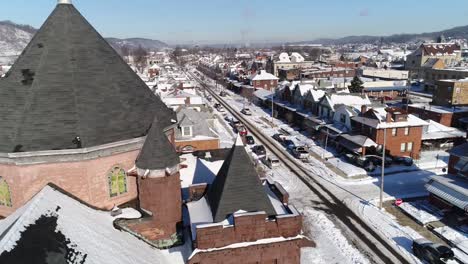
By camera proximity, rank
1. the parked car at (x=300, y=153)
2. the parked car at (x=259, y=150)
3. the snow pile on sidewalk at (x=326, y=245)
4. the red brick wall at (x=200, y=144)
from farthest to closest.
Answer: the parked car at (x=259, y=150)
the parked car at (x=300, y=153)
the red brick wall at (x=200, y=144)
the snow pile on sidewalk at (x=326, y=245)

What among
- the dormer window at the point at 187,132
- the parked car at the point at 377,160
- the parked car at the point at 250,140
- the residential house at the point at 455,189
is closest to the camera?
the residential house at the point at 455,189

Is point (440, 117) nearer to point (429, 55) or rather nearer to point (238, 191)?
point (238, 191)

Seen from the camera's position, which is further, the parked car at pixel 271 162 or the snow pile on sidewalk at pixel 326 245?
the parked car at pixel 271 162

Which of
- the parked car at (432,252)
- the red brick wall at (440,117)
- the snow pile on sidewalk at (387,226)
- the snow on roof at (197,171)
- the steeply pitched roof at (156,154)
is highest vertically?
the steeply pitched roof at (156,154)

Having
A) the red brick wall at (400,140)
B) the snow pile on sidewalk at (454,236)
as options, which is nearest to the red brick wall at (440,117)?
the red brick wall at (400,140)

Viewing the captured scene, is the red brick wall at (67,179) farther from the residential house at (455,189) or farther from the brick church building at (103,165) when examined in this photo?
the residential house at (455,189)

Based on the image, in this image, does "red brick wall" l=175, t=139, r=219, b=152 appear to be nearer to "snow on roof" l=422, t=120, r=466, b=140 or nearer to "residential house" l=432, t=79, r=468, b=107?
"snow on roof" l=422, t=120, r=466, b=140

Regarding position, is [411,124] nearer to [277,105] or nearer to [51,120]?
[277,105]

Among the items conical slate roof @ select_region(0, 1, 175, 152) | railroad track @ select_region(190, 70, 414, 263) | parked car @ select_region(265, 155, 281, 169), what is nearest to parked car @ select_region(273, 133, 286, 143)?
railroad track @ select_region(190, 70, 414, 263)
